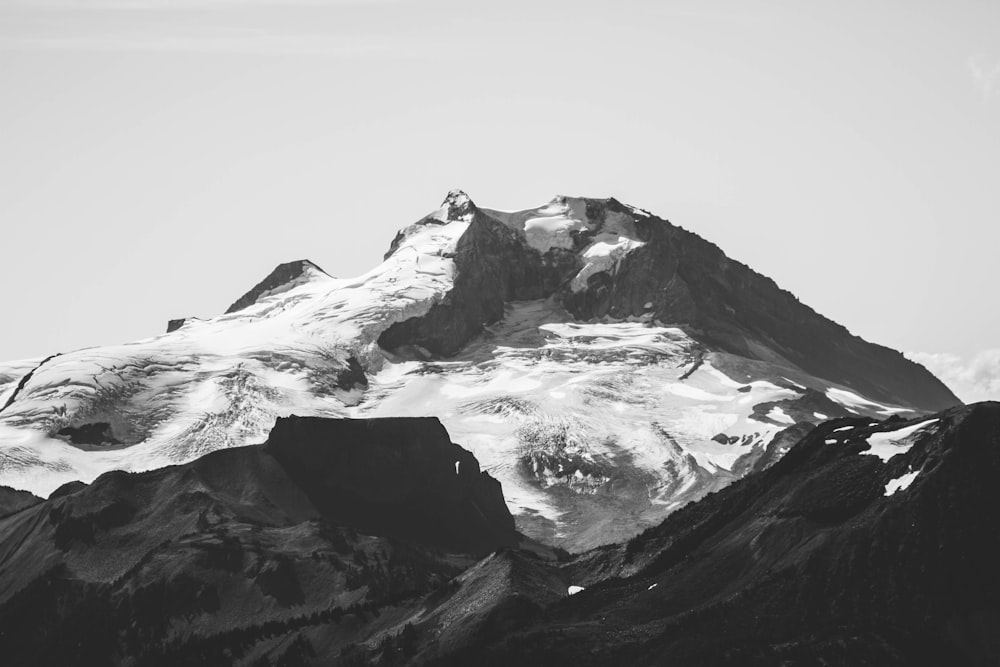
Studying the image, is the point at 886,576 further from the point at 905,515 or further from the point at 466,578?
the point at 466,578

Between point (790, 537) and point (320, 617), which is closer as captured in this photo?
point (790, 537)

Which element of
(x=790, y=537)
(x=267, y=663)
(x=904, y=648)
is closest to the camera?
(x=904, y=648)

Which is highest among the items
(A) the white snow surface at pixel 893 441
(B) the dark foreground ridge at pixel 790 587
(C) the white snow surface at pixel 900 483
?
(A) the white snow surface at pixel 893 441

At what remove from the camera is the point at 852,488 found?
167 metres

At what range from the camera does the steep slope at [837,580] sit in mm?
147000

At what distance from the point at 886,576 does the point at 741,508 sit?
3119 centimetres

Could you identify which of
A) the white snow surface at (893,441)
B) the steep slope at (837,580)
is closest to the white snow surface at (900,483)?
the steep slope at (837,580)

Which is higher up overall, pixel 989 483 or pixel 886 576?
pixel 989 483

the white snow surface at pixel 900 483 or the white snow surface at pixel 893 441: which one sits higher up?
the white snow surface at pixel 893 441

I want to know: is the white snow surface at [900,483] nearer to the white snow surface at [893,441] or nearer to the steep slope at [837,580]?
the steep slope at [837,580]

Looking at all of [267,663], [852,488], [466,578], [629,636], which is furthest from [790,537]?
[267,663]

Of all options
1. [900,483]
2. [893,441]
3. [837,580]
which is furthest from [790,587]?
[893,441]

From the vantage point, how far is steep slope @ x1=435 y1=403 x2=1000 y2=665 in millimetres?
147000

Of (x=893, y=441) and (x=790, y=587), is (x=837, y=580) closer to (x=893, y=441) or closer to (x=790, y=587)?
(x=790, y=587)
